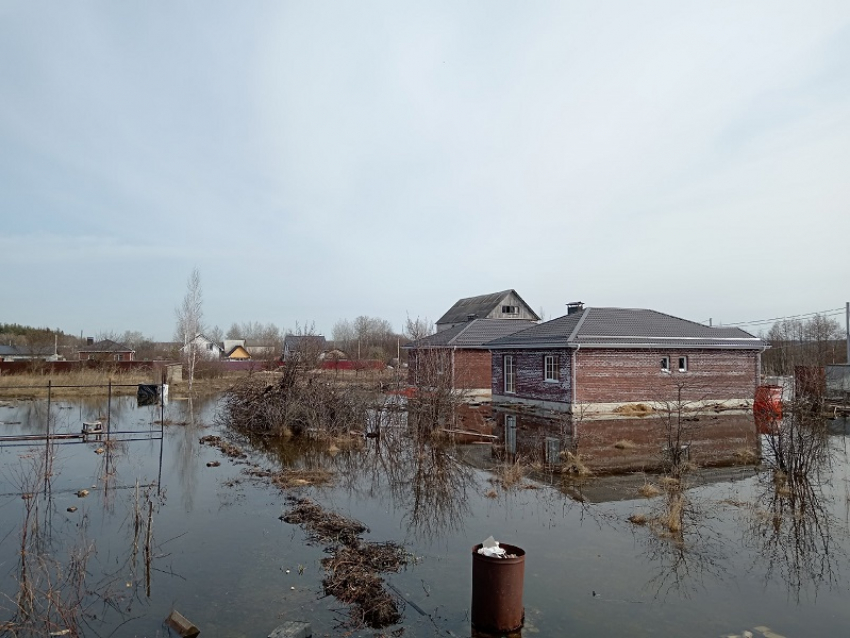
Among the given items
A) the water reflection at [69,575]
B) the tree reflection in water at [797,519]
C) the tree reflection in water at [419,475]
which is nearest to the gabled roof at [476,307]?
the tree reflection in water at [419,475]

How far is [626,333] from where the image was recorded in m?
22.7

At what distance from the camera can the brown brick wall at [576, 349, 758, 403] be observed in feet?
71.9

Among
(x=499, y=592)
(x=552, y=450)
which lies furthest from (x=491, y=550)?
(x=552, y=450)

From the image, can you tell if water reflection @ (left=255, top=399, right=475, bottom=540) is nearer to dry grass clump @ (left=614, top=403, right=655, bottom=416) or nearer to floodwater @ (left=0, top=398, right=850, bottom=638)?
floodwater @ (left=0, top=398, right=850, bottom=638)

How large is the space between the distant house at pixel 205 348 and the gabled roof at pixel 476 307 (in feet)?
68.3

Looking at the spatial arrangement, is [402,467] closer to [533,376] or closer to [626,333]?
[533,376]

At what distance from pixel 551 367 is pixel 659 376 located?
4082 mm

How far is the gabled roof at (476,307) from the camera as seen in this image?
46.9 meters

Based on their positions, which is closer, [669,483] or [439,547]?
[439,547]

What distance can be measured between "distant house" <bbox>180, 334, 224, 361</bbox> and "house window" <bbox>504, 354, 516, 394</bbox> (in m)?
24.3

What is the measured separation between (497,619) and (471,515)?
4.01 metres

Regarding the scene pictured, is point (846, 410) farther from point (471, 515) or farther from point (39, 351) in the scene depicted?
point (39, 351)

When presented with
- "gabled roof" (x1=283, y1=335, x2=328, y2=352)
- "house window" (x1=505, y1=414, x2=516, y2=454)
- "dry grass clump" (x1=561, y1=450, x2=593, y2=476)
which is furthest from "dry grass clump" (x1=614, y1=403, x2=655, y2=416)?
"gabled roof" (x1=283, y1=335, x2=328, y2=352)

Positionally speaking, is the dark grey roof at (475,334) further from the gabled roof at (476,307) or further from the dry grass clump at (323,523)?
the dry grass clump at (323,523)
